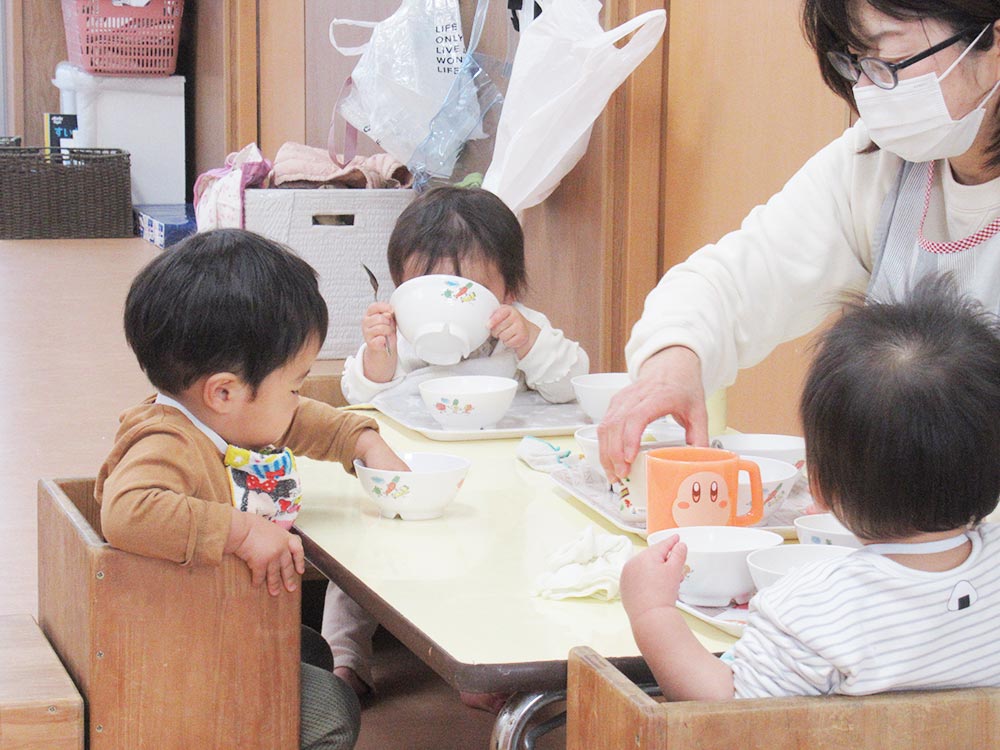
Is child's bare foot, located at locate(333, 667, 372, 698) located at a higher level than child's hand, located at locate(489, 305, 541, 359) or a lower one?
lower

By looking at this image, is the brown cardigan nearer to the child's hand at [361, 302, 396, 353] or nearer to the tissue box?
the child's hand at [361, 302, 396, 353]

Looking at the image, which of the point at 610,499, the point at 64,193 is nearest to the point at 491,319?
the point at 610,499

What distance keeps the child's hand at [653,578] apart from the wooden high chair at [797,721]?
0.39 feet

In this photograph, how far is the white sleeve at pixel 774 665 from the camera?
2.71 feet

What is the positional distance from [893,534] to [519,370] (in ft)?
4.00

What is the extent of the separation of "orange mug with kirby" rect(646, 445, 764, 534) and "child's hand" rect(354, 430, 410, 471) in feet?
1.14

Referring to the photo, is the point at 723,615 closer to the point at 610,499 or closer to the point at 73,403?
the point at 610,499

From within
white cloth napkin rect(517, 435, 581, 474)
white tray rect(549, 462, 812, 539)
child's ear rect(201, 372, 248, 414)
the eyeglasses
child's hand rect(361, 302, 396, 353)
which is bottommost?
white cloth napkin rect(517, 435, 581, 474)

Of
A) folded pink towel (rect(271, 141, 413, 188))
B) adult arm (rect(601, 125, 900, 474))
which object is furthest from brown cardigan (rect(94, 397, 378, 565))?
folded pink towel (rect(271, 141, 413, 188))

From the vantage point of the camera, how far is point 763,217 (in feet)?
5.23

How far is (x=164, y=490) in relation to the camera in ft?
3.80

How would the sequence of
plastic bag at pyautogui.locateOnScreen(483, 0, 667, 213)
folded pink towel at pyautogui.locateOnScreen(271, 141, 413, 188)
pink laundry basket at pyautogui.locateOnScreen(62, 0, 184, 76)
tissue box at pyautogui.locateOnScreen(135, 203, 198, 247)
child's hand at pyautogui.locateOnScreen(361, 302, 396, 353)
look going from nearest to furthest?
1. child's hand at pyautogui.locateOnScreen(361, 302, 396, 353)
2. plastic bag at pyautogui.locateOnScreen(483, 0, 667, 213)
3. folded pink towel at pyautogui.locateOnScreen(271, 141, 413, 188)
4. tissue box at pyautogui.locateOnScreen(135, 203, 198, 247)
5. pink laundry basket at pyautogui.locateOnScreen(62, 0, 184, 76)

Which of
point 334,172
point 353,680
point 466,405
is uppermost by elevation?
point 334,172

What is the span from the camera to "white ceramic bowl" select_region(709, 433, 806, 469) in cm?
144
